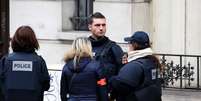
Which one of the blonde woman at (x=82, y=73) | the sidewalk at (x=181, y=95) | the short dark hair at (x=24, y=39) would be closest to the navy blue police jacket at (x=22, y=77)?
the short dark hair at (x=24, y=39)

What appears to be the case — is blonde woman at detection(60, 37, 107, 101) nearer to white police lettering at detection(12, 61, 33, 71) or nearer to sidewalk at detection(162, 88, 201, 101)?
white police lettering at detection(12, 61, 33, 71)

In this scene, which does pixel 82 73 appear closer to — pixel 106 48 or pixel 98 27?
pixel 106 48

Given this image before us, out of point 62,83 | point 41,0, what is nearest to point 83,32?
point 41,0

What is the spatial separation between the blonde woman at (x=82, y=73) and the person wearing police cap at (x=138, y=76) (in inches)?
9.2

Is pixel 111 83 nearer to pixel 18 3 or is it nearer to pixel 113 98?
pixel 113 98

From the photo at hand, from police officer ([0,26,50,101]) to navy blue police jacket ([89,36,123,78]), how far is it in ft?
2.19

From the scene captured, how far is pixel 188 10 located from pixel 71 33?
259 cm

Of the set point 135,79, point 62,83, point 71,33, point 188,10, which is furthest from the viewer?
point 71,33

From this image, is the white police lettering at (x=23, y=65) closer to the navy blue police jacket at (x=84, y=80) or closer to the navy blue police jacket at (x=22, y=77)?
the navy blue police jacket at (x=22, y=77)

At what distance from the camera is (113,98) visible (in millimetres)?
6629

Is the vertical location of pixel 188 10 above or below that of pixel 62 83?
above

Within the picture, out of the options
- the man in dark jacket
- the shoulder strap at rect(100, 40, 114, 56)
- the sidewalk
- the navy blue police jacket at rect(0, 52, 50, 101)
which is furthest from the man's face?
the sidewalk

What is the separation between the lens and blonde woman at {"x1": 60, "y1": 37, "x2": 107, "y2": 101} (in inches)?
256

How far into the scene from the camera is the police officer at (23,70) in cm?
677
